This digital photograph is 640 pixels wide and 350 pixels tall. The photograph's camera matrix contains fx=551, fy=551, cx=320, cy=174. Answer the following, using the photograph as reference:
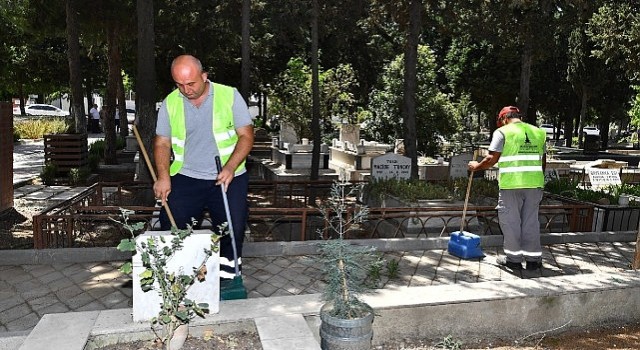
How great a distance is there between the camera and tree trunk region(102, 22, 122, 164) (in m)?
16.7

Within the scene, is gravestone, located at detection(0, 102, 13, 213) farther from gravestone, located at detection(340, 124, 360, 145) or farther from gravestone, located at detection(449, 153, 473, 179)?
gravestone, located at detection(340, 124, 360, 145)

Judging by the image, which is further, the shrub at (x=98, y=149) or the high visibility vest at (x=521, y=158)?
the shrub at (x=98, y=149)

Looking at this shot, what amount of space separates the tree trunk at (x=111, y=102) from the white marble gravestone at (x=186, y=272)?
46.9ft

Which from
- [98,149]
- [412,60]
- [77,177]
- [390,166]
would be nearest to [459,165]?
[390,166]

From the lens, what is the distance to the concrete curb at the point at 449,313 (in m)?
3.34

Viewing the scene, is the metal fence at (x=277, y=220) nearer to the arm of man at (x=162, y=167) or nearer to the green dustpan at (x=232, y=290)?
the green dustpan at (x=232, y=290)

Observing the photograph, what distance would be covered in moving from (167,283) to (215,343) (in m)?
0.50

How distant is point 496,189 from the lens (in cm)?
1044

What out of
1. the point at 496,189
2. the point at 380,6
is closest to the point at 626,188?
the point at 496,189

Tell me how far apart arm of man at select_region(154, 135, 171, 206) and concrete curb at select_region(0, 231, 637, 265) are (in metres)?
2.38

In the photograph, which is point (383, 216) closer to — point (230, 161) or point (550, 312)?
point (550, 312)

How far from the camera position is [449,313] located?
410 centimetres

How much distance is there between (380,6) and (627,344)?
11.7m

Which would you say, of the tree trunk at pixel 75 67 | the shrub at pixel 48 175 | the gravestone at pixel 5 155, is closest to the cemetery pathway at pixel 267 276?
the gravestone at pixel 5 155
